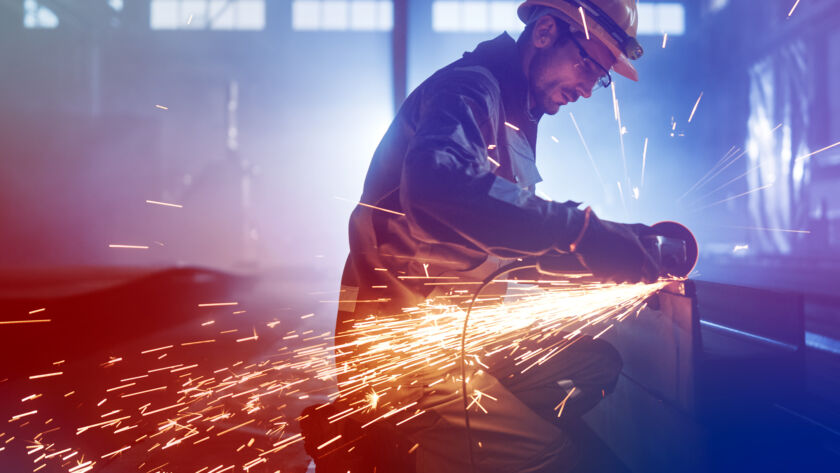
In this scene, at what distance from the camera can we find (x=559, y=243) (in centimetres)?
80

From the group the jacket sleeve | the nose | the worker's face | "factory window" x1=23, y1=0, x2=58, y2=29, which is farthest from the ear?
"factory window" x1=23, y1=0, x2=58, y2=29

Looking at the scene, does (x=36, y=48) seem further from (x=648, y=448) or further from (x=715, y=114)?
(x=715, y=114)

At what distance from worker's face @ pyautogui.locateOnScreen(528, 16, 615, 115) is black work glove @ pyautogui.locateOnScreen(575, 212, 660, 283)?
0.61m

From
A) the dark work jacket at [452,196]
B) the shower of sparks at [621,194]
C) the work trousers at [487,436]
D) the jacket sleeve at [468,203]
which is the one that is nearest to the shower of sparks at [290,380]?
the work trousers at [487,436]

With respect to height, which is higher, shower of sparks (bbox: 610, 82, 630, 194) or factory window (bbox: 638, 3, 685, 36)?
factory window (bbox: 638, 3, 685, 36)

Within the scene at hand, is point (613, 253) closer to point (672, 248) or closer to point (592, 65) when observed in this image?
point (672, 248)

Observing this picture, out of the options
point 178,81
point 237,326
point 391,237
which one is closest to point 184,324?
point 237,326

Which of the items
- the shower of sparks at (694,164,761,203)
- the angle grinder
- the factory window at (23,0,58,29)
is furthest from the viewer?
the shower of sparks at (694,164,761,203)

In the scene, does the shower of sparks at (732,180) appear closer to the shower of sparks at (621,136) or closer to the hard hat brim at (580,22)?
the shower of sparks at (621,136)

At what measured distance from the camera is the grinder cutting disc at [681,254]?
2.97 feet

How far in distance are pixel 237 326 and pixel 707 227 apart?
666 cm

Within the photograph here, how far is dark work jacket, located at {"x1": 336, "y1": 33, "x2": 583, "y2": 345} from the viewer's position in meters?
0.78

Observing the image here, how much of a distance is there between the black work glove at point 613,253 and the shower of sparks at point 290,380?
15 cm

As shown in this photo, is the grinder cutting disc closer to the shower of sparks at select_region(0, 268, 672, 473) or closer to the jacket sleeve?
the shower of sparks at select_region(0, 268, 672, 473)
